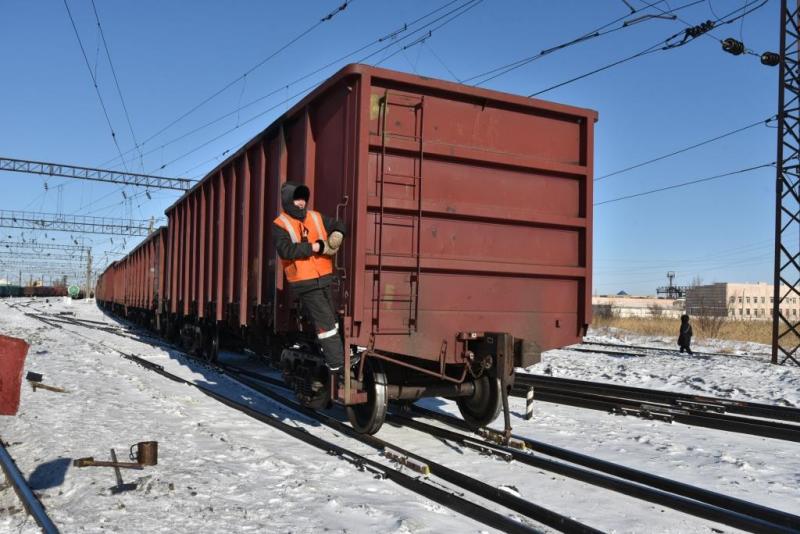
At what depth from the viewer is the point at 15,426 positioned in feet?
20.8

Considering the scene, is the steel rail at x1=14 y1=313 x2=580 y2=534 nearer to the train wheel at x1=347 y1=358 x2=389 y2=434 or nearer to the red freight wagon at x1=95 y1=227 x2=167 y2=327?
the train wheel at x1=347 y1=358 x2=389 y2=434

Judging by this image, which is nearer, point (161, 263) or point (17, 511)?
point (17, 511)

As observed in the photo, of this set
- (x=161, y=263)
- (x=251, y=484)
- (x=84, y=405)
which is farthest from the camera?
(x=161, y=263)

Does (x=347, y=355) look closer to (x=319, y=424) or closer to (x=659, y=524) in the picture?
(x=319, y=424)

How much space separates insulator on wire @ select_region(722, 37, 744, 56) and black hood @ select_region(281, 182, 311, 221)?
1252 centimetres

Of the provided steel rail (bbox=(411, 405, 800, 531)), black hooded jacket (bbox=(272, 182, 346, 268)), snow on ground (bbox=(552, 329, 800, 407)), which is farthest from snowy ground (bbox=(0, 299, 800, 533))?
snow on ground (bbox=(552, 329, 800, 407))

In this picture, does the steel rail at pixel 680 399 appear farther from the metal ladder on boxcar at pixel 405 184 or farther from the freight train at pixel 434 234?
the metal ladder on boxcar at pixel 405 184

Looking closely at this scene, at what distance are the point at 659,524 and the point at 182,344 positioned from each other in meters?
13.2

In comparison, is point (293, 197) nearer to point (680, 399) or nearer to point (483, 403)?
point (483, 403)

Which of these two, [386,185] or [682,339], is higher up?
[386,185]

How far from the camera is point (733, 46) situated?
47.6ft

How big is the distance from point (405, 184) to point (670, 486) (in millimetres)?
3423

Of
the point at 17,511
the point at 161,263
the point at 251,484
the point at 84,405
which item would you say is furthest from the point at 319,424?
the point at 161,263

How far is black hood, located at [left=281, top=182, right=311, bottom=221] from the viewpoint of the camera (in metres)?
5.83
